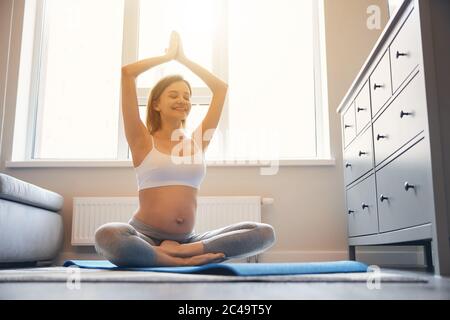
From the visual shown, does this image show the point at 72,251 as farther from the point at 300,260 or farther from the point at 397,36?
the point at 397,36

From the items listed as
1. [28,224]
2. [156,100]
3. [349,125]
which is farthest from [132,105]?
[349,125]

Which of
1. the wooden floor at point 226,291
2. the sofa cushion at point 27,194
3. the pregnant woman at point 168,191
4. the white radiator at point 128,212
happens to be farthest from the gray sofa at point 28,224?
the wooden floor at point 226,291

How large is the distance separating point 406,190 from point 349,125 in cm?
97

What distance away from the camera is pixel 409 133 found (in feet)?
5.43

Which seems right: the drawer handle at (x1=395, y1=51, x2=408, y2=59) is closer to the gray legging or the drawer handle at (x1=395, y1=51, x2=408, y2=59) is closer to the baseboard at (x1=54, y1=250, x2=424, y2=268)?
the gray legging

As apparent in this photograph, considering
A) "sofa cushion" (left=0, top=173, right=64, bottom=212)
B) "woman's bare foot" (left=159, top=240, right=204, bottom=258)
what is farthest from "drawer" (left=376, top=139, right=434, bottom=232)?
"sofa cushion" (left=0, top=173, right=64, bottom=212)

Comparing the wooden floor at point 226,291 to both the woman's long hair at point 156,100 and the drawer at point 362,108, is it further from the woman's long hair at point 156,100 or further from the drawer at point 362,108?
the drawer at point 362,108

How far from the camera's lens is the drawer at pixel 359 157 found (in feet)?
7.18

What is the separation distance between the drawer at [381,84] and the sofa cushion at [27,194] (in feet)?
Result: 5.33

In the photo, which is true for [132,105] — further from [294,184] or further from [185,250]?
[294,184]

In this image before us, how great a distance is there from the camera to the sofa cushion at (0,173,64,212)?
82.7 inches

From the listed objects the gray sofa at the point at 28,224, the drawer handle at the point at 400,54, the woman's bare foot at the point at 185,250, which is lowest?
the woman's bare foot at the point at 185,250
